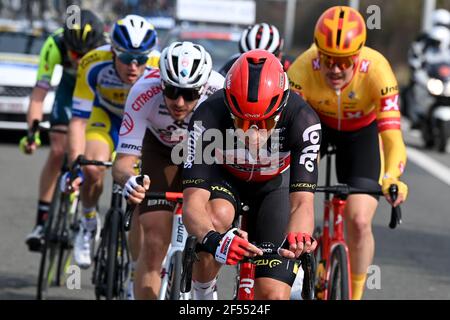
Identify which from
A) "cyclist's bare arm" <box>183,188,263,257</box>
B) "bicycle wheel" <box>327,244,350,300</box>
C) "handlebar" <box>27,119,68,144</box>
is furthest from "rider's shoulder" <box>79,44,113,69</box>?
"cyclist's bare arm" <box>183,188,263,257</box>

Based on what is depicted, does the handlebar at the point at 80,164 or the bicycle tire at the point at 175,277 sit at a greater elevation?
the handlebar at the point at 80,164

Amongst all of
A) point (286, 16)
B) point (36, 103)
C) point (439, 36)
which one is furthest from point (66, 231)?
point (286, 16)

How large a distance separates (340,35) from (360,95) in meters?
0.52

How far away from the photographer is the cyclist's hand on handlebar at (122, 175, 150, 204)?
670 centimetres

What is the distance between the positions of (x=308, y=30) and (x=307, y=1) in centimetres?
639

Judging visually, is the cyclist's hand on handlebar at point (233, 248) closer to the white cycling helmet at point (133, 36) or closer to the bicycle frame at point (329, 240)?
the bicycle frame at point (329, 240)

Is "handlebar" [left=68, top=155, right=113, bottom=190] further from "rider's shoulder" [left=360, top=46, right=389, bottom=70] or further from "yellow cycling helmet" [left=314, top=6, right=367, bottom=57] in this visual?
"rider's shoulder" [left=360, top=46, right=389, bottom=70]

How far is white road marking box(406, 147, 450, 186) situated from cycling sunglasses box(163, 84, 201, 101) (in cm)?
1029

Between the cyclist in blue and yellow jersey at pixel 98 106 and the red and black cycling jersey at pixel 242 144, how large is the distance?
7.72 feet

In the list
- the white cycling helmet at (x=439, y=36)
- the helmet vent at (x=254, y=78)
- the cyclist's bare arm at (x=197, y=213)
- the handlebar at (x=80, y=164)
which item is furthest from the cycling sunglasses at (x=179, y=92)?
the white cycling helmet at (x=439, y=36)

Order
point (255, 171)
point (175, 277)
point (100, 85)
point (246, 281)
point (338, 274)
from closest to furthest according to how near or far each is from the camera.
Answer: point (246, 281) < point (255, 171) < point (175, 277) < point (338, 274) < point (100, 85)

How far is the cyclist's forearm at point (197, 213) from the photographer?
5.94m

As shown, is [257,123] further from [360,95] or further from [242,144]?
[360,95]

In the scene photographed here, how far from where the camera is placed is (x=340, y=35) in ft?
25.3
